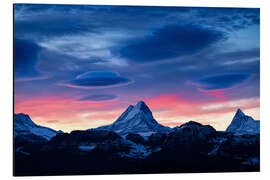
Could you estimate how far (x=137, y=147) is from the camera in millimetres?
11781

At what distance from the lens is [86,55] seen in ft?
37.9

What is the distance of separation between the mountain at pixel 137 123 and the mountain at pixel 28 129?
1.55 meters

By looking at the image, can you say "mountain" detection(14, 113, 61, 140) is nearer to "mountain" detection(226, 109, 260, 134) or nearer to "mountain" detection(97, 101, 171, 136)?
"mountain" detection(97, 101, 171, 136)

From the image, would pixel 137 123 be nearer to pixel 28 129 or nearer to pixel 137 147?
pixel 137 147

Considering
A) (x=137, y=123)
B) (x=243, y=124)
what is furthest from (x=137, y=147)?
(x=243, y=124)

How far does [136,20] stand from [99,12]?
107 centimetres

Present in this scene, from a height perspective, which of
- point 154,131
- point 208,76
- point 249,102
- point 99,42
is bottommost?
point 154,131

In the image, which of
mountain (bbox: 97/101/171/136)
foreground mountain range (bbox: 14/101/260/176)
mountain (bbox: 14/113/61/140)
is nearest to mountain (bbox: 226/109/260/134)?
foreground mountain range (bbox: 14/101/260/176)

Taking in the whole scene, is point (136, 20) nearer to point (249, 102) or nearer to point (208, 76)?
point (208, 76)

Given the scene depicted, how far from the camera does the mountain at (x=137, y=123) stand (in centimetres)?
1156

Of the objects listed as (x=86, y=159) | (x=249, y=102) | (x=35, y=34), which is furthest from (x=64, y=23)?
(x=249, y=102)

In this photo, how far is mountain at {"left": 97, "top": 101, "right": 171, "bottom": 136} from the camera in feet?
37.9

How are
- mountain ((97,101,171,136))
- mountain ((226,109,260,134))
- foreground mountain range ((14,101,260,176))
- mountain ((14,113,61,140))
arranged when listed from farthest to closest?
mountain ((226,109,260,134)) → mountain ((97,101,171,136)) → foreground mountain range ((14,101,260,176)) → mountain ((14,113,61,140))

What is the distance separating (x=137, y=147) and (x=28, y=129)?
3.08 meters
